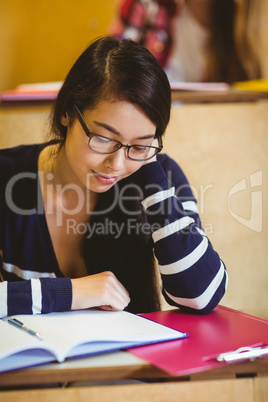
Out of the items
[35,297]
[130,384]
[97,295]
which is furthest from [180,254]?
[130,384]

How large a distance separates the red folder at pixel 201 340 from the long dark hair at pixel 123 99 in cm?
23

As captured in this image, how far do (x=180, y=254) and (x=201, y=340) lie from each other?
27 cm

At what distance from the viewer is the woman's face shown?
1.02m

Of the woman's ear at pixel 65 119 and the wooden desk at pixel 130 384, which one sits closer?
the wooden desk at pixel 130 384

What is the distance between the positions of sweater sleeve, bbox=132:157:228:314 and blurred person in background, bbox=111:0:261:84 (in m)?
2.04

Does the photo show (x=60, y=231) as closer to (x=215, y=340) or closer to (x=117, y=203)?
(x=117, y=203)

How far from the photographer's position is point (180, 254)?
1077mm

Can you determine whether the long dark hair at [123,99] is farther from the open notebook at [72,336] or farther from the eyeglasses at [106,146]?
the open notebook at [72,336]

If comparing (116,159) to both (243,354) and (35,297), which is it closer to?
(35,297)

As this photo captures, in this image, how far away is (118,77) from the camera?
1.04 meters

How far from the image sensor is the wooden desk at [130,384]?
2.21ft

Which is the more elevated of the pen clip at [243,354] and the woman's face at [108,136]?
the woman's face at [108,136]

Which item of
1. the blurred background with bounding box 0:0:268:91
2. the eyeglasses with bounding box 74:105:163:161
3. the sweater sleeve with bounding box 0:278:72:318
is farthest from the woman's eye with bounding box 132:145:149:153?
the blurred background with bounding box 0:0:268:91

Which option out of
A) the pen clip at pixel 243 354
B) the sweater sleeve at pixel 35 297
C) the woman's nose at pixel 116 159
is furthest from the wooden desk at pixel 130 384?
the woman's nose at pixel 116 159
